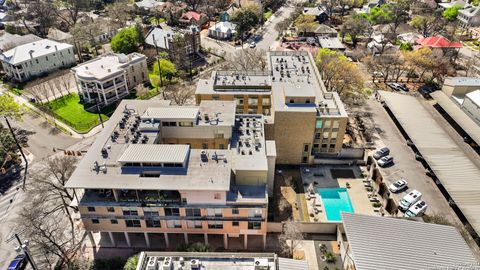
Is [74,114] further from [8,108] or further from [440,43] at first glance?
[440,43]

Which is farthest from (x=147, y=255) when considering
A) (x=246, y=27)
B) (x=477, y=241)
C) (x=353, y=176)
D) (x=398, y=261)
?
(x=246, y=27)

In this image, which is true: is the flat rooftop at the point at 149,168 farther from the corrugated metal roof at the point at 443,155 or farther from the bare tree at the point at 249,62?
the bare tree at the point at 249,62

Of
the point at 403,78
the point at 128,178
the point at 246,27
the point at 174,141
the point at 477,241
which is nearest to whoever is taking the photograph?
the point at 128,178

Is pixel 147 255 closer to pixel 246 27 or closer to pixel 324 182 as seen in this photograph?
pixel 324 182

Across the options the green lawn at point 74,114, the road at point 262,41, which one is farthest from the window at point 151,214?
the road at point 262,41

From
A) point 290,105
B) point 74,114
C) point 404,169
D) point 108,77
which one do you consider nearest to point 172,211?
point 290,105

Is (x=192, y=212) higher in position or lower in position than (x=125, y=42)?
lower

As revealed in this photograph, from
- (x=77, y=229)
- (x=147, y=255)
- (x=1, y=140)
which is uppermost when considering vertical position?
(x=147, y=255)
